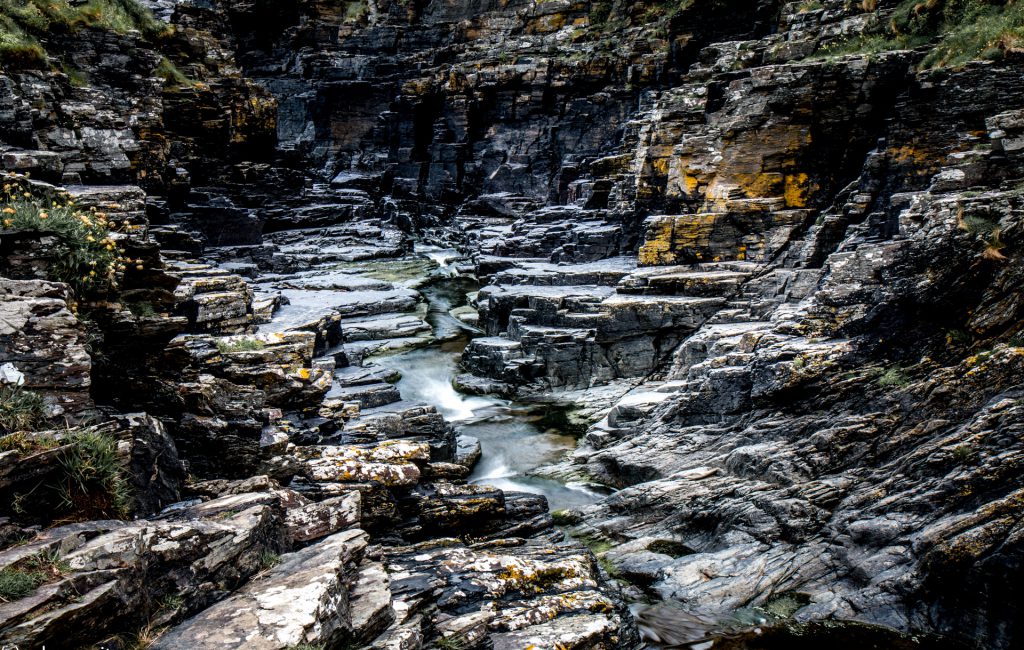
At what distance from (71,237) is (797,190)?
27.7 metres

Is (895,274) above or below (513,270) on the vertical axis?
above

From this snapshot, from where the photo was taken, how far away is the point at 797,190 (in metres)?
29.2

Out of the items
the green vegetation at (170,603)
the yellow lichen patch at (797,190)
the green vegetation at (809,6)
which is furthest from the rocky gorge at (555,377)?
the green vegetation at (809,6)

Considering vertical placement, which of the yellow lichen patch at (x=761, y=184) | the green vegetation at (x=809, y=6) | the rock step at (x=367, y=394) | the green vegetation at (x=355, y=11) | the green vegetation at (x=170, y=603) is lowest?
the rock step at (x=367, y=394)

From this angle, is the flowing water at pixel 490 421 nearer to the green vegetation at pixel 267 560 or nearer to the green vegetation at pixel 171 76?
the green vegetation at pixel 267 560

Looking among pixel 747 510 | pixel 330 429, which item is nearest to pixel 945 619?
pixel 747 510

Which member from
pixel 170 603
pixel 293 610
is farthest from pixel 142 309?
pixel 293 610

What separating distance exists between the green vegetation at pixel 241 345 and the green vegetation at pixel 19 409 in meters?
7.09

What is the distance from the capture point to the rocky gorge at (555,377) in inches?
331

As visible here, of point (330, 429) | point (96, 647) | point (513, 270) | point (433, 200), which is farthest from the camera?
point (433, 200)

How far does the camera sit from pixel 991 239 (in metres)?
15.5

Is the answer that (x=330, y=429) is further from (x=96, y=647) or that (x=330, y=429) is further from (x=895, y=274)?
(x=895, y=274)

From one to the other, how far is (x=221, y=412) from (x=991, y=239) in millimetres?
17321

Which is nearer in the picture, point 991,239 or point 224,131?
point 991,239
